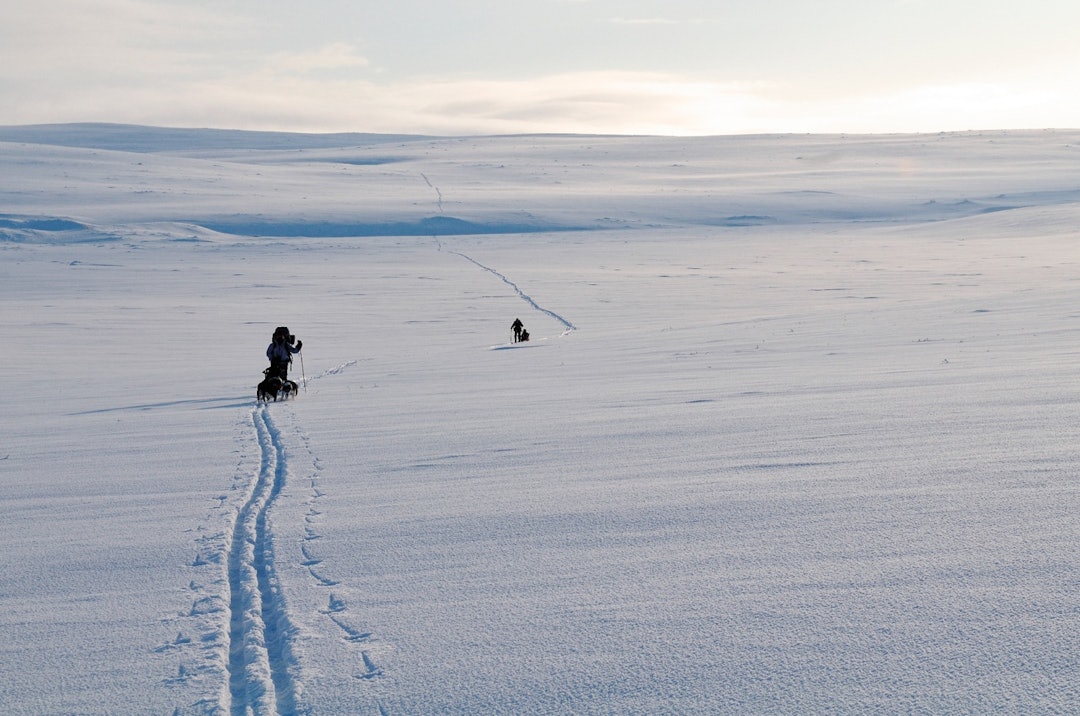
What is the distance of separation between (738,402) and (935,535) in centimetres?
494

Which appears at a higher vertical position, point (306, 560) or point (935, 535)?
point (935, 535)

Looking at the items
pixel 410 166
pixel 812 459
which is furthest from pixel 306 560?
pixel 410 166

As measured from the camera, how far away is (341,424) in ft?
34.3

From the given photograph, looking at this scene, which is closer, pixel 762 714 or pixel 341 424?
pixel 762 714

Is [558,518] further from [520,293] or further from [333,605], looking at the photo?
[520,293]

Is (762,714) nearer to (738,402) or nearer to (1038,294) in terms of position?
(738,402)

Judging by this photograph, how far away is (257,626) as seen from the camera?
4418mm

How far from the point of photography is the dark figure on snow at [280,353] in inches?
534

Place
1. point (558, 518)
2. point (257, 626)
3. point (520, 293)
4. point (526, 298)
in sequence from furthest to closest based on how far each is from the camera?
point (520, 293), point (526, 298), point (558, 518), point (257, 626)

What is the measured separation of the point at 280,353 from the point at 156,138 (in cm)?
10621

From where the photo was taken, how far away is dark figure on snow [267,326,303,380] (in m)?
13.6

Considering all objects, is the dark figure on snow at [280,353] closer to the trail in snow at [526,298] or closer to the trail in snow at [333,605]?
the trail in snow at [333,605]

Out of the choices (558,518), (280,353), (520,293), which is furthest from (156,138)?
(558,518)

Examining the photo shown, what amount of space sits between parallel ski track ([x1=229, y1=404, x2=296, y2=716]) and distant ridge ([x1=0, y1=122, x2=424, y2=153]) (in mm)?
103883
